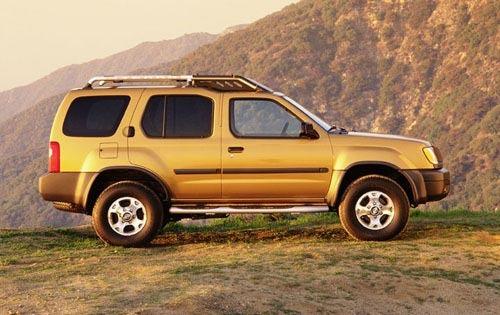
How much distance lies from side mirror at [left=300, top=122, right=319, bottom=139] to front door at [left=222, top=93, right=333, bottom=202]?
5 centimetres

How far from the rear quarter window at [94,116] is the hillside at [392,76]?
318ft

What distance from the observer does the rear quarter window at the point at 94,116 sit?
8.54 metres

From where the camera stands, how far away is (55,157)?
8.49m

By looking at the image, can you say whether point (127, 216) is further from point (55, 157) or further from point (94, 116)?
point (94, 116)

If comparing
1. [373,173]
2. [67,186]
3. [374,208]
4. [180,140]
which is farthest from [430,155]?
[67,186]

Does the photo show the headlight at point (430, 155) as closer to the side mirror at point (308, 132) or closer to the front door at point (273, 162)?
the front door at point (273, 162)

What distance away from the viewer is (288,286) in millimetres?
6246

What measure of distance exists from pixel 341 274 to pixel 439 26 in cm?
16851

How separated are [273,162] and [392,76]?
16784 centimetres

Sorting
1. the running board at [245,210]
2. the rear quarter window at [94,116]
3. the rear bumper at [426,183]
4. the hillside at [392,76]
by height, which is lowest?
the running board at [245,210]

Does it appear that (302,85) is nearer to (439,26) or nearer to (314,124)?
(439,26)

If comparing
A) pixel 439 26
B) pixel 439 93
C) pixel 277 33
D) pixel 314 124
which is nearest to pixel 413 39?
pixel 439 26

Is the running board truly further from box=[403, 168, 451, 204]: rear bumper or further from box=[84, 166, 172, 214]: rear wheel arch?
box=[403, 168, 451, 204]: rear bumper

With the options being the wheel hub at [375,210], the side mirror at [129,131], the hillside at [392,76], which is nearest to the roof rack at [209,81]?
the side mirror at [129,131]
